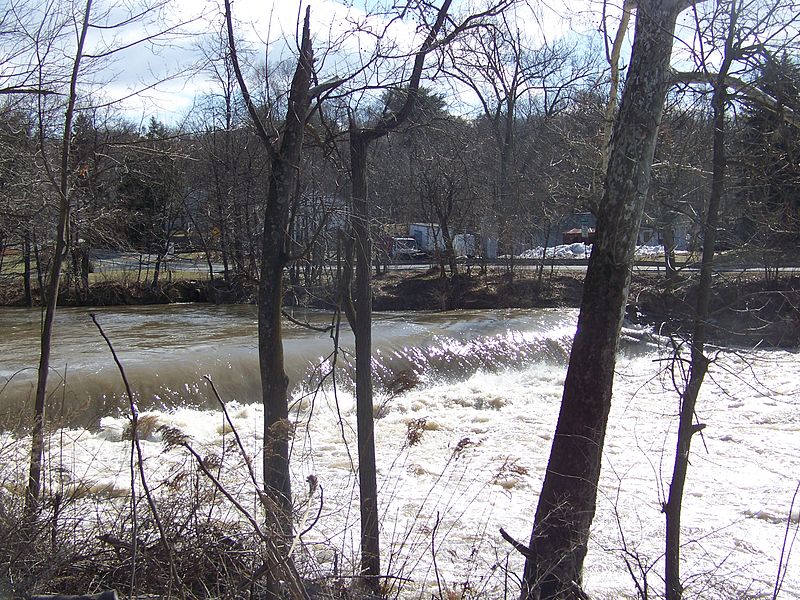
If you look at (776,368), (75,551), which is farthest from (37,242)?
(776,368)

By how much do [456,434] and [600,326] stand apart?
21.6 ft

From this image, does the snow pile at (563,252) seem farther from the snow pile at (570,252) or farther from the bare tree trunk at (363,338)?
the bare tree trunk at (363,338)

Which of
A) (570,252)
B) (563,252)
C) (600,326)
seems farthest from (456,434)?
(570,252)

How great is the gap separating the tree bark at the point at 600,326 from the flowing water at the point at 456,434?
1.16 ft

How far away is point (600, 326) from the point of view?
18.1ft

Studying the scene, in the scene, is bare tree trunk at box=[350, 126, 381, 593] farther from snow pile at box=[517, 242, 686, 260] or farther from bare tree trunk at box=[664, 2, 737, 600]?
snow pile at box=[517, 242, 686, 260]

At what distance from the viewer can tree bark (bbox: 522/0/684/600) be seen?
5.36m

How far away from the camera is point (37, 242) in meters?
8.59

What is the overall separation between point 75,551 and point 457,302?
23241 mm

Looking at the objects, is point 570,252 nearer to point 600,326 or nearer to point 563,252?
point 563,252

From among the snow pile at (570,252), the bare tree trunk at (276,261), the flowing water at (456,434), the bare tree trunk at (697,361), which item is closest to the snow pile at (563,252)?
the snow pile at (570,252)

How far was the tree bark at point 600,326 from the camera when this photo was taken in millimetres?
5355

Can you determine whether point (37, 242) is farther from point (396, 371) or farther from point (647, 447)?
point (647, 447)

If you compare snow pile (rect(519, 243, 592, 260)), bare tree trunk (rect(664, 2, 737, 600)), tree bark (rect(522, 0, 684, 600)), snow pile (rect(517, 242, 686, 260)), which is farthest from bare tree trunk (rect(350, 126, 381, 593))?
snow pile (rect(519, 243, 592, 260))
